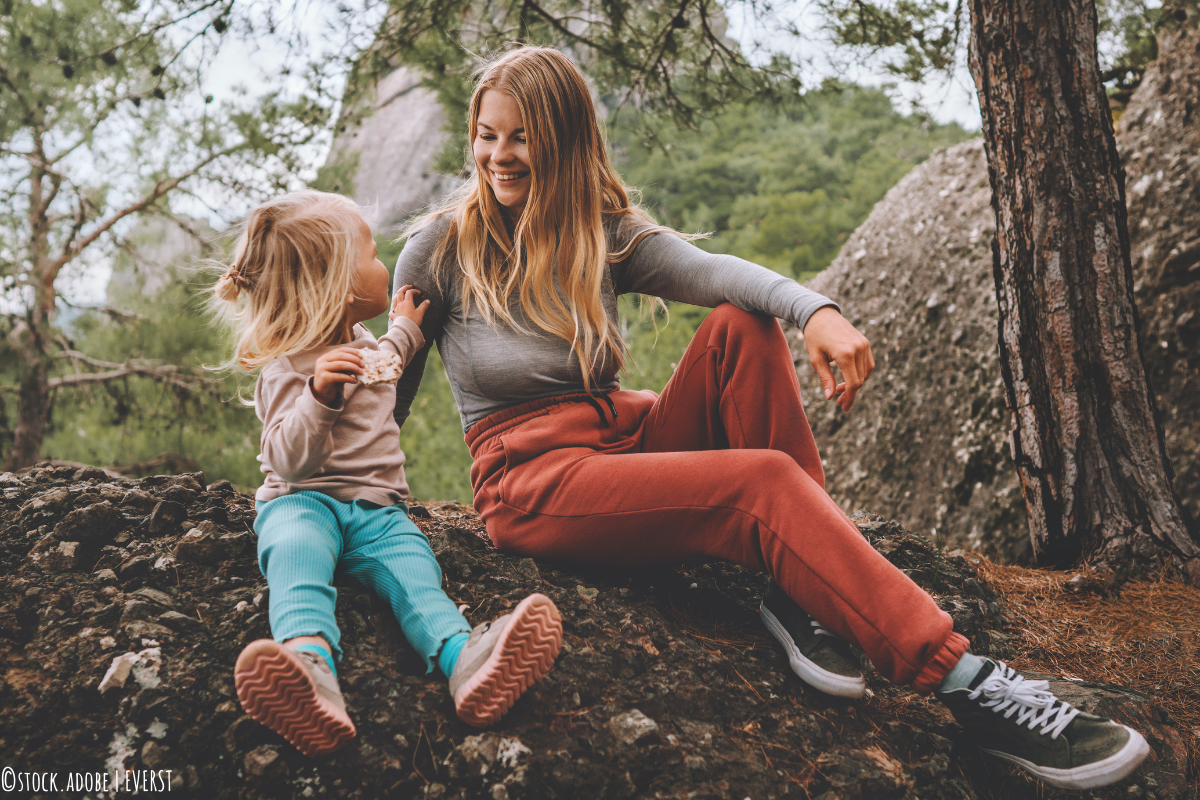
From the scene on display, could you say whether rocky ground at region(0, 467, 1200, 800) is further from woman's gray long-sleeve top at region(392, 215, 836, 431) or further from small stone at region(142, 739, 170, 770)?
woman's gray long-sleeve top at region(392, 215, 836, 431)

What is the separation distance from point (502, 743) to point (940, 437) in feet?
11.0

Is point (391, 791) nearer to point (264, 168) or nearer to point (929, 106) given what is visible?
point (929, 106)

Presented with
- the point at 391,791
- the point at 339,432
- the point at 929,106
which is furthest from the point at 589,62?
the point at 391,791

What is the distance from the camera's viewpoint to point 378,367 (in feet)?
4.90

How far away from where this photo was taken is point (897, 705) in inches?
64.4

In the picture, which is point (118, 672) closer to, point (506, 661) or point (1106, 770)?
point (506, 661)

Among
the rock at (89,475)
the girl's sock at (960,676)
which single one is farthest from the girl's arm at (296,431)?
the girl's sock at (960,676)

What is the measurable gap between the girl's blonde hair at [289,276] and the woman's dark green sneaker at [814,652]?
46.5 inches

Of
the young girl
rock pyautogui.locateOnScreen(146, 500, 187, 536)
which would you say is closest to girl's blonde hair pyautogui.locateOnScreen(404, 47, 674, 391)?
the young girl

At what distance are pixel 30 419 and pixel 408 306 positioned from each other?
5527 mm

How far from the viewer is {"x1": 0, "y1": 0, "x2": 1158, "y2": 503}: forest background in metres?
4.18

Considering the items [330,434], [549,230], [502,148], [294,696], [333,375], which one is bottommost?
[294,696]

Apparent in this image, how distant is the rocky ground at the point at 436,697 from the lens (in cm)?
128

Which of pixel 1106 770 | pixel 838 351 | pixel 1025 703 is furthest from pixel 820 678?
pixel 838 351
